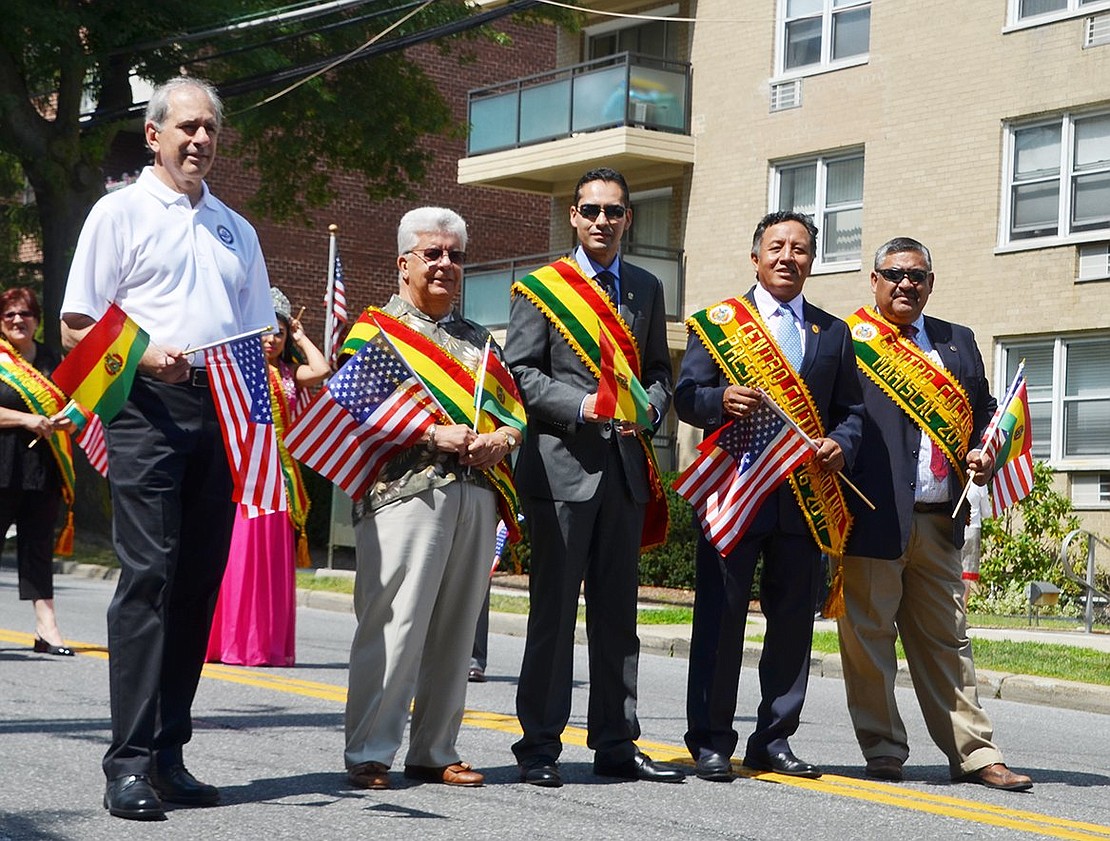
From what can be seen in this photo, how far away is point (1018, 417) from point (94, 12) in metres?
18.5

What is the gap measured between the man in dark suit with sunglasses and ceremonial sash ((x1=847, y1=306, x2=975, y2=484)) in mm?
1016

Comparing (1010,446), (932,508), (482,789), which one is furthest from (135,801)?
(1010,446)

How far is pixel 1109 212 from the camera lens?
2353 centimetres

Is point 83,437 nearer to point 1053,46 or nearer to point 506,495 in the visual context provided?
point 506,495

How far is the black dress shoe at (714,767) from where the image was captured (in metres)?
7.28

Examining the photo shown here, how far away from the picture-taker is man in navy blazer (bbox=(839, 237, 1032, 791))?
303 inches

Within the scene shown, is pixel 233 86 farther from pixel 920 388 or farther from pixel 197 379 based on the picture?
pixel 197 379

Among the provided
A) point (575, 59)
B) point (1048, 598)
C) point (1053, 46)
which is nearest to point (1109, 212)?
point (1053, 46)

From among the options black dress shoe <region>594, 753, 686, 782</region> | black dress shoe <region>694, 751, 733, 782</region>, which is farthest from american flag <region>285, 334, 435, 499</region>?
black dress shoe <region>694, 751, 733, 782</region>

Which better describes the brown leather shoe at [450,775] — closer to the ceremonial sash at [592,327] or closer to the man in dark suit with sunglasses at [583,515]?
the man in dark suit with sunglasses at [583,515]

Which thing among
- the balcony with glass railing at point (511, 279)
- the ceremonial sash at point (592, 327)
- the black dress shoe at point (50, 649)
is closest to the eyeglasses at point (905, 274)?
the ceremonial sash at point (592, 327)

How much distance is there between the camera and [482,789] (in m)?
6.88

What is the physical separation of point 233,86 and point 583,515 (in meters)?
→ 16.9

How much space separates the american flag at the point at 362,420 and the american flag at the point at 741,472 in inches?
47.6
